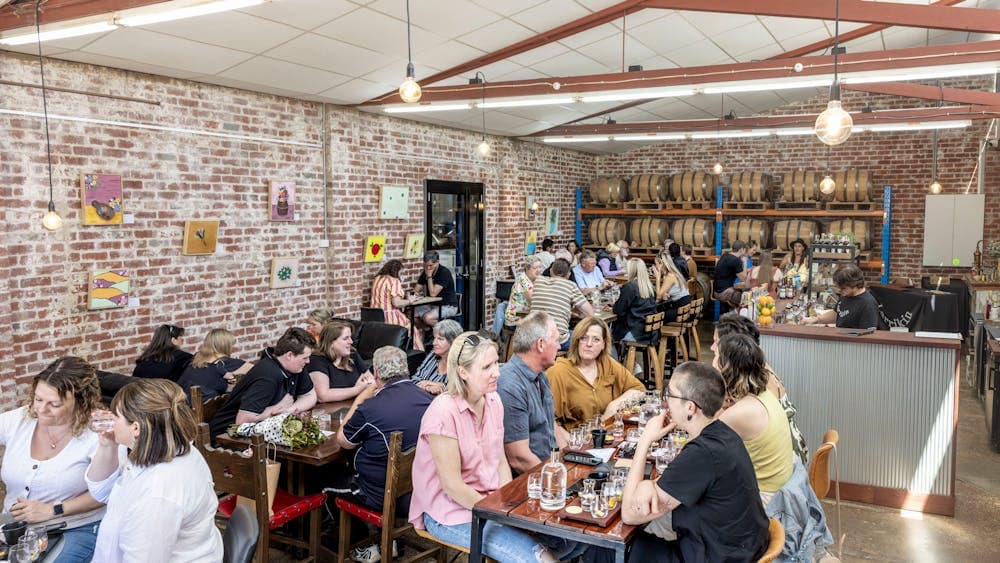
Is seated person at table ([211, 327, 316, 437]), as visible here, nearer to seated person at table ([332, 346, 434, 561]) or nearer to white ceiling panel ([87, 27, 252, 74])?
seated person at table ([332, 346, 434, 561])

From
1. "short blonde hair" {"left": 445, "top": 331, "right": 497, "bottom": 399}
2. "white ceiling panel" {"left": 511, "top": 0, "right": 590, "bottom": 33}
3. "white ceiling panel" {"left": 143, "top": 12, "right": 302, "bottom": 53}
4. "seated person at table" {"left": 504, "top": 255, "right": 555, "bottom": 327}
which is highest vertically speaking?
"white ceiling panel" {"left": 511, "top": 0, "right": 590, "bottom": 33}

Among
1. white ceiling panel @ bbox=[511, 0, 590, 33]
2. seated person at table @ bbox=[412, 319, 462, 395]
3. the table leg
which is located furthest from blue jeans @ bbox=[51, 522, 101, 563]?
white ceiling panel @ bbox=[511, 0, 590, 33]

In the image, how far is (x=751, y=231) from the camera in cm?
1397

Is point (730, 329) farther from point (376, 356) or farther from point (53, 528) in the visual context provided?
point (53, 528)

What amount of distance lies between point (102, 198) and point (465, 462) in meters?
4.46

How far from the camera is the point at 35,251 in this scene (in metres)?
5.85

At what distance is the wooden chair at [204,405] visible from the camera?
4629 mm

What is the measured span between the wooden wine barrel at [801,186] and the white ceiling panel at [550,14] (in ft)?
25.9

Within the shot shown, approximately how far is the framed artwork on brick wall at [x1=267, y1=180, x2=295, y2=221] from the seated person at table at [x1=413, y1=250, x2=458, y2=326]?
2279 mm

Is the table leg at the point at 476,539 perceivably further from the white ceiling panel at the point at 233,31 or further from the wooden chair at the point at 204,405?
the white ceiling panel at the point at 233,31

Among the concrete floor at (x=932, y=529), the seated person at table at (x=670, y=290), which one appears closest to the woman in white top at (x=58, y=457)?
the concrete floor at (x=932, y=529)

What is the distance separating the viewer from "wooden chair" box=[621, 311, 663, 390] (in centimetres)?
840

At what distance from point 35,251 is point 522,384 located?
4259 mm

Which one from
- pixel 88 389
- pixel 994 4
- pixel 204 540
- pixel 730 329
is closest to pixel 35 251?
pixel 88 389
